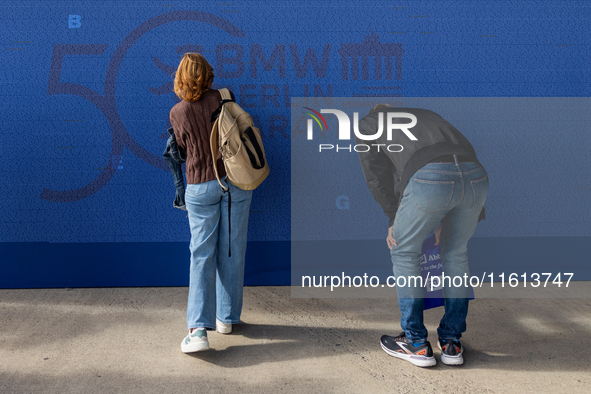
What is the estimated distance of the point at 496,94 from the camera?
3.78 meters

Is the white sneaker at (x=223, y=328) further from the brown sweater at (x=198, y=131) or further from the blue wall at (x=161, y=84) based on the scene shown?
the brown sweater at (x=198, y=131)

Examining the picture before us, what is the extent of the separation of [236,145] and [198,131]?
0.78 ft

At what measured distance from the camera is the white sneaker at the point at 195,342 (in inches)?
108

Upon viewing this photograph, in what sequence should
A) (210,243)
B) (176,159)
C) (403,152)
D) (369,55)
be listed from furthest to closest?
(369,55) → (176,159) → (210,243) → (403,152)

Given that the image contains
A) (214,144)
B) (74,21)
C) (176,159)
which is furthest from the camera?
(74,21)

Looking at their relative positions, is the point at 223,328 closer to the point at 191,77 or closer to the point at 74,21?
the point at 191,77

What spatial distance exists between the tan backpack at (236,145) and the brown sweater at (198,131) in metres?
0.04

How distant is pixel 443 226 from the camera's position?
2.73 metres

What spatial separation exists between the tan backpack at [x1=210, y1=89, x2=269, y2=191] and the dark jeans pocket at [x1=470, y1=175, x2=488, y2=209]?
47.9 inches

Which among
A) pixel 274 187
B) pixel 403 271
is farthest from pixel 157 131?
pixel 403 271

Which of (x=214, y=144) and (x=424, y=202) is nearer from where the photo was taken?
(x=424, y=202)

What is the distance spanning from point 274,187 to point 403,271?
1.44 m

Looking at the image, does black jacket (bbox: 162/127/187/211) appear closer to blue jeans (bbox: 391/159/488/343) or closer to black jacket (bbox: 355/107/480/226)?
black jacket (bbox: 355/107/480/226)

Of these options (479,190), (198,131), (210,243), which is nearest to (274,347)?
(210,243)
